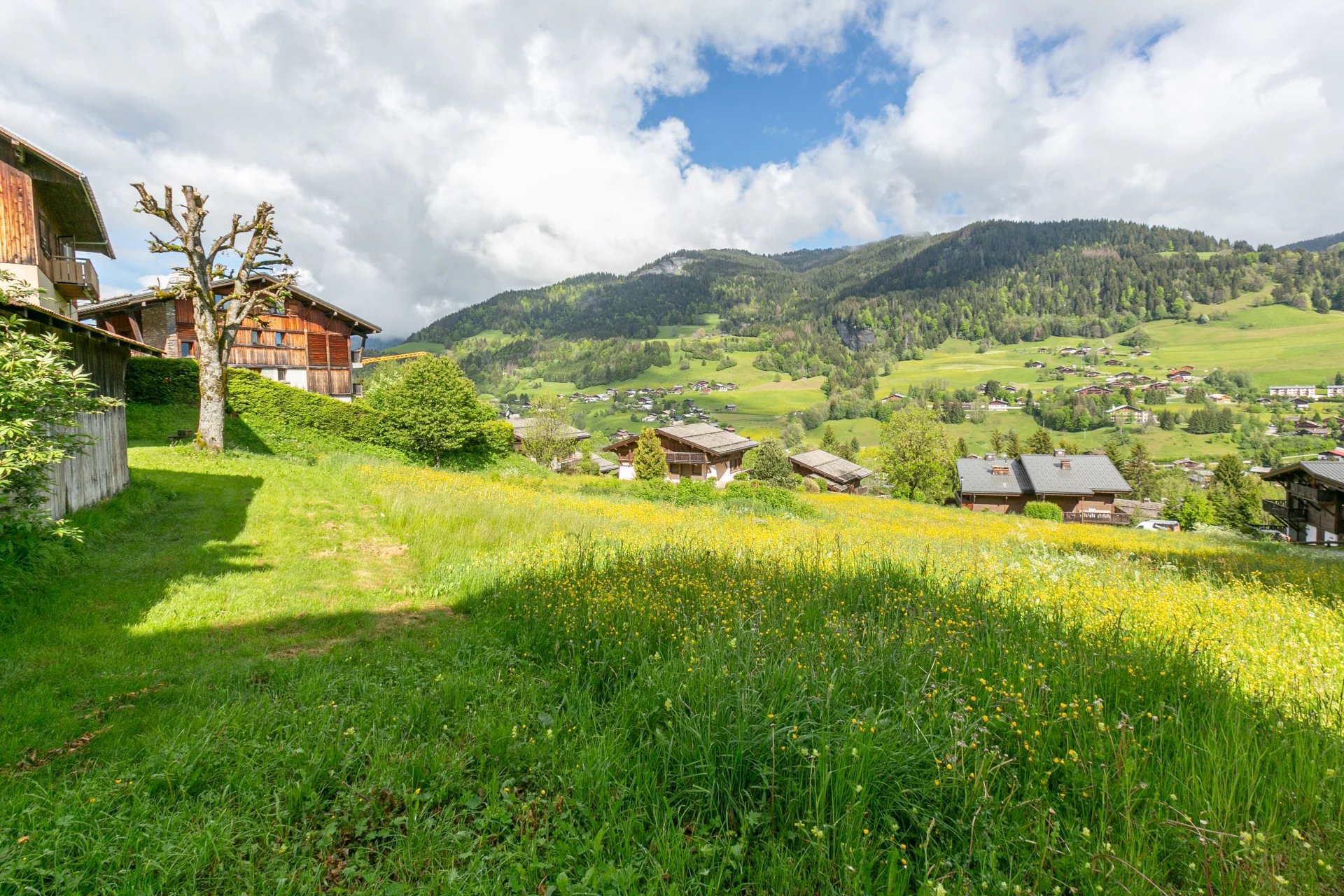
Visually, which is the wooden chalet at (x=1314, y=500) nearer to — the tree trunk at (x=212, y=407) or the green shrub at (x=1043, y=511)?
the green shrub at (x=1043, y=511)

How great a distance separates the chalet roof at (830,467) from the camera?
75375mm

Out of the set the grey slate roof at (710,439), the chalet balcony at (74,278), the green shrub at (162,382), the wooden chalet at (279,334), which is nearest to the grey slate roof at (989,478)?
the grey slate roof at (710,439)

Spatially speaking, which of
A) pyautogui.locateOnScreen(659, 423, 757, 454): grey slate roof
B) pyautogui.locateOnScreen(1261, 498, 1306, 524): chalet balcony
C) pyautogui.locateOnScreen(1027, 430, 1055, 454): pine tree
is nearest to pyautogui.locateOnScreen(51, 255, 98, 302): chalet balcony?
pyautogui.locateOnScreen(659, 423, 757, 454): grey slate roof

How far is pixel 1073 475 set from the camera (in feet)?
197

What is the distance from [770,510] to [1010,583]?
18668mm

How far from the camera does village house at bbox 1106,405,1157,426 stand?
122 meters

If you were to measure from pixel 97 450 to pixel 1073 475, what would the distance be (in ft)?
241

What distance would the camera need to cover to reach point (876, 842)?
9.93ft

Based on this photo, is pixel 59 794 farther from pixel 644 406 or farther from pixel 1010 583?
pixel 644 406

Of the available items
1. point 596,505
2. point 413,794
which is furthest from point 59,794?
point 596,505

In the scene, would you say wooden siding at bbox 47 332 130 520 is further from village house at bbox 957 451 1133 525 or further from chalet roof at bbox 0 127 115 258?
village house at bbox 957 451 1133 525

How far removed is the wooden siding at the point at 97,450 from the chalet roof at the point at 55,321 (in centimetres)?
23

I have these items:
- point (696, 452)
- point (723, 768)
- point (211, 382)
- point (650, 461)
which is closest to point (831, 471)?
point (696, 452)

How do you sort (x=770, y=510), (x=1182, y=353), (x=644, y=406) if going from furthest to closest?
1. (x=1182, y=353)
2. (x=644, y=406)
3. (x=770, y=510)
